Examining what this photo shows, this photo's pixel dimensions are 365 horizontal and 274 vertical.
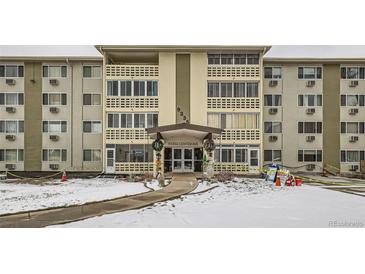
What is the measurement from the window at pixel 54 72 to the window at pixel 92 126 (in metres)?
4.56

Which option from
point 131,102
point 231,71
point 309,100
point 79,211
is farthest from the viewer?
point 309,100

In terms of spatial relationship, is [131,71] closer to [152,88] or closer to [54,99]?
[152,88]

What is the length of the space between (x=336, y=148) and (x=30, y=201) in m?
22.3

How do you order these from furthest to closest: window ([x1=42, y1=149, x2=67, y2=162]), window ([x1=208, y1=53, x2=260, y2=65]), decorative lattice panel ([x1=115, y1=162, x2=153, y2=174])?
window ([x1=42, y1=149, x2=67, y2=162]) < window ([x1=208, y1=53, x2=260, y2=65]) < decorative lattice panel ([x1=115, y1=162, x2=153, y2=174])

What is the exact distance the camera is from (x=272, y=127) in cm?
1939

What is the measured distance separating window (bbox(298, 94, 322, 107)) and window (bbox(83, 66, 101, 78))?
1780cm

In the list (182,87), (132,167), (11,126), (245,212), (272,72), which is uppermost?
(272,72)

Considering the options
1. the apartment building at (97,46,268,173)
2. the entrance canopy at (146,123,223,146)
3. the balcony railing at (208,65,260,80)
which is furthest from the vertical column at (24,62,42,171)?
the balcony railing at (208,65,260,80)

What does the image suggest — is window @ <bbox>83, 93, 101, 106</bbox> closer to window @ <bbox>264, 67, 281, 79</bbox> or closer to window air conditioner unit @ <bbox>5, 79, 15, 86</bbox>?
window air conditioner unit @ <bbox>5, 79, 15, 86</bbox>

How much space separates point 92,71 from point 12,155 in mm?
9925

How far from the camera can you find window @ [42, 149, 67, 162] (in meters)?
18.7

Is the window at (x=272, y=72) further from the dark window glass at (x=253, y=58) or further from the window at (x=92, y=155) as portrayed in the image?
the window at (x=92, y=155)

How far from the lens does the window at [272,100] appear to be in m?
19.3

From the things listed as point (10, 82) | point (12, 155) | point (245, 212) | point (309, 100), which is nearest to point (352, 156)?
point (309, 100)
